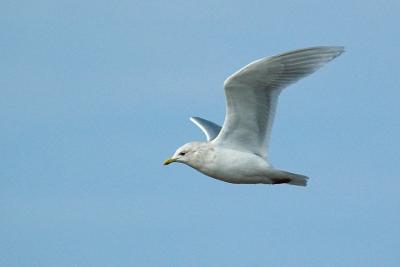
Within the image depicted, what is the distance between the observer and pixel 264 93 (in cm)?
4897

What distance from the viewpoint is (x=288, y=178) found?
161 ft

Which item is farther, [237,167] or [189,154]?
[189,154]

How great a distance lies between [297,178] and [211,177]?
4.50 feet

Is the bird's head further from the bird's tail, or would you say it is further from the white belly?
the bird's tail

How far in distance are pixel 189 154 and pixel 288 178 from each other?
1.66 m

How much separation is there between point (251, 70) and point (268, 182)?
191 cm

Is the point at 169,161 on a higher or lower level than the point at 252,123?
lower

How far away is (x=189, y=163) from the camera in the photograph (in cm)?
4956

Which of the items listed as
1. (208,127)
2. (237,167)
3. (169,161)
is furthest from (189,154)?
(208,127)

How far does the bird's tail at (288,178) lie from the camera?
4903 centimetres

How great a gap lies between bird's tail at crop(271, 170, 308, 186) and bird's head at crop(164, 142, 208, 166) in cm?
126

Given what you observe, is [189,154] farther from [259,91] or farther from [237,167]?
[259,91]

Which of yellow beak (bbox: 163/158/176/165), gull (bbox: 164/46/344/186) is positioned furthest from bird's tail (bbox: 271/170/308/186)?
yellow beak (bbox: 163/158/176/165)

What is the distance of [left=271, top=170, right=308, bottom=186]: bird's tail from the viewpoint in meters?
49.0
